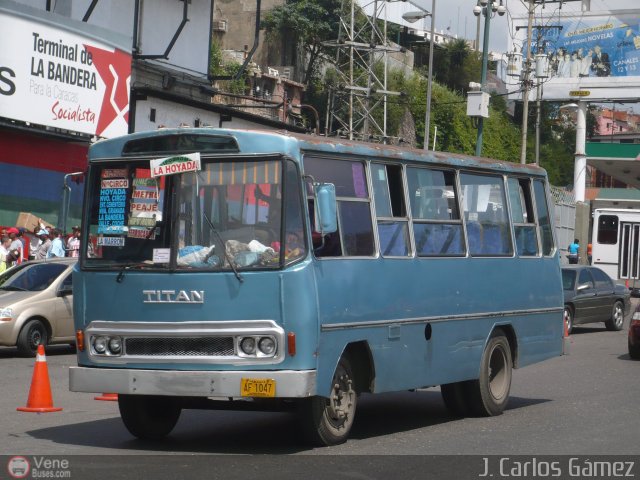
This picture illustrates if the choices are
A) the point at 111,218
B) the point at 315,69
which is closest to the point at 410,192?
the point at 111,218

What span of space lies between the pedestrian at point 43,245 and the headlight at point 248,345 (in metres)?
18.9

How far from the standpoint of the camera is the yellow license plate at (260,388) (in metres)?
9.57

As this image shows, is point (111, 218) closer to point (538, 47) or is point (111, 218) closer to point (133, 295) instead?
point (133, 295)

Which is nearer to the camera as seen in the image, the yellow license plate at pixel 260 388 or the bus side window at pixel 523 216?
the yellow license plate at pixel 260 388

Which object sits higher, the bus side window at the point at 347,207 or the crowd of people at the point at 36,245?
the bus side window at the point at 347,207

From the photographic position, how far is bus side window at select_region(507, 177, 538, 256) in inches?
546

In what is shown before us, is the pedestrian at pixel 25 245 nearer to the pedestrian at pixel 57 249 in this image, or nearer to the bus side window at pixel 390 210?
the pedestrian at pixel 57 249

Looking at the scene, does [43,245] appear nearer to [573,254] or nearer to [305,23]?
[573,254]

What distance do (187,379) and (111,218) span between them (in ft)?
5.64

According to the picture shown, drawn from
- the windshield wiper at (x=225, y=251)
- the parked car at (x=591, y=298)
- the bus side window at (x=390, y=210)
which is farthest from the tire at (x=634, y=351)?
the windshield wiper at (x=225, y=251)

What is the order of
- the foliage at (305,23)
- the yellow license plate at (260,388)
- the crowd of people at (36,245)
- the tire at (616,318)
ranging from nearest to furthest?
the yellow license plate at (260,388)
the crowd of people at (36,245)
the tire at (616,318)
the foliage at (305,23)

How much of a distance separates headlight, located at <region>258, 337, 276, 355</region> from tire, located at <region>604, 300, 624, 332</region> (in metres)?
20.8

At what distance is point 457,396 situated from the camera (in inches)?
514
